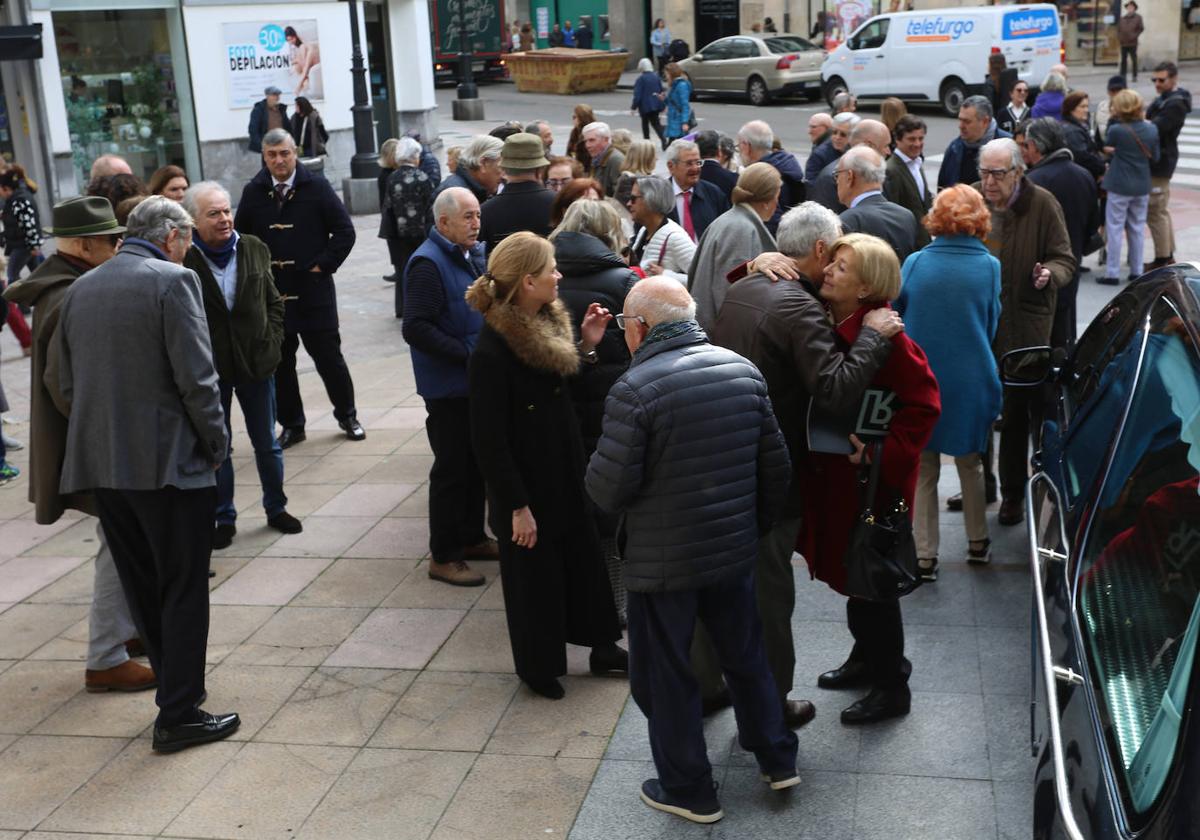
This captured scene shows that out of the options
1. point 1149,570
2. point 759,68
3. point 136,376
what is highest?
point 759,68

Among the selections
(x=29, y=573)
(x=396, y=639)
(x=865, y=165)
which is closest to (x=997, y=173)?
(x=865, y=165)

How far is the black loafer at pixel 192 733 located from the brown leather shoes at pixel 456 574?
160 centimetres

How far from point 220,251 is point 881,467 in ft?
12.9

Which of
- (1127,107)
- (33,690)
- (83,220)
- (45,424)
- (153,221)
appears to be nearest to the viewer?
(153,221)

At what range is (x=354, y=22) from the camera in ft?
63.5

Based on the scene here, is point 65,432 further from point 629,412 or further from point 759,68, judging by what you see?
point 759,68

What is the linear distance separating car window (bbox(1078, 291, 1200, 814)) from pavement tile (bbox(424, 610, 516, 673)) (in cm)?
284

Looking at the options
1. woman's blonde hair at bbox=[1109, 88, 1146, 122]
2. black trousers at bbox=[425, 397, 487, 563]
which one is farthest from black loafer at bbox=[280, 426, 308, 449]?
woman's blonde hair at bbox=[1109, 88, 1146, 122]

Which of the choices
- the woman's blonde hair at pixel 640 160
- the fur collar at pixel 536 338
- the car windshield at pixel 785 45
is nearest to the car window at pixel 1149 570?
the fur collar at pixel 536 338

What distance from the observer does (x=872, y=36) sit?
28156mm

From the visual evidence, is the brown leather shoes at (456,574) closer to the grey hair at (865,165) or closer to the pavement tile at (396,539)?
the pavement tile at (396,539)

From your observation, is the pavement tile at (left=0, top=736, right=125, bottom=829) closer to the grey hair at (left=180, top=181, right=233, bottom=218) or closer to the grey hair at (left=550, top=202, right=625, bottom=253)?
the grey hair at (left=180, top=181, right=233, bottom=218)

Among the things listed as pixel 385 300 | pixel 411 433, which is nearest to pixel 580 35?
pixel 385 300

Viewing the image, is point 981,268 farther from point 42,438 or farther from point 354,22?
point 354,22
